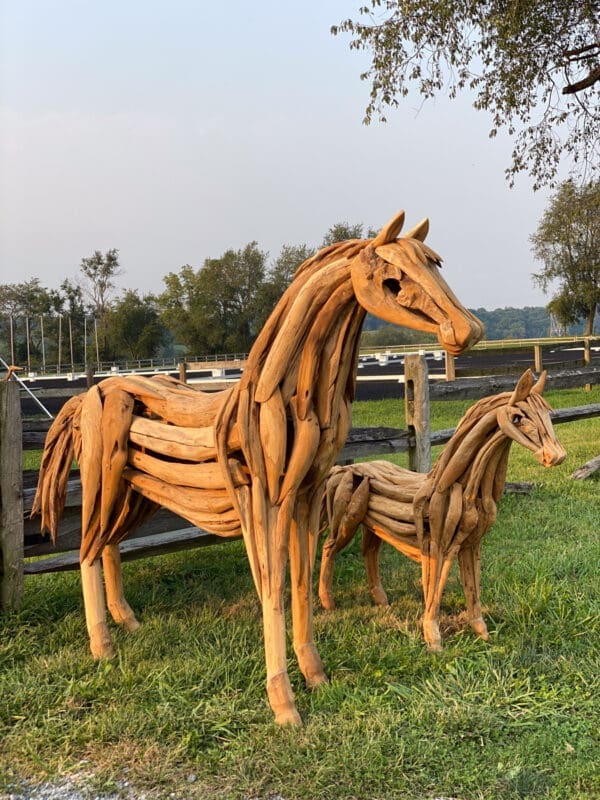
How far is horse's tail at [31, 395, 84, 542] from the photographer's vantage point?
3713 mm

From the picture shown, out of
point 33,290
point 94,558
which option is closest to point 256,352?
point 94,558

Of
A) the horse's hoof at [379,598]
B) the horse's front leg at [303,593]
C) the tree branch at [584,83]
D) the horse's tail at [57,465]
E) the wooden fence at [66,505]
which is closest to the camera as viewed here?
the horse's front leg at [303,593]

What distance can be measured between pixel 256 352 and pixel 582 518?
4.45 metres

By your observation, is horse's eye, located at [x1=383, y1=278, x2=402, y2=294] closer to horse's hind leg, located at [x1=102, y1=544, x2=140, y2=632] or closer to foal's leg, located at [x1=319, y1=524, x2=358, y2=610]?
foal's leg, located at [x1=319, y1=524, x2=358, y2=610]

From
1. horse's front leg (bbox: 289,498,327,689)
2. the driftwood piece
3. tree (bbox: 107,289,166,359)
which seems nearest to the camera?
horse's front leg (bbox: 289,498,327,689)

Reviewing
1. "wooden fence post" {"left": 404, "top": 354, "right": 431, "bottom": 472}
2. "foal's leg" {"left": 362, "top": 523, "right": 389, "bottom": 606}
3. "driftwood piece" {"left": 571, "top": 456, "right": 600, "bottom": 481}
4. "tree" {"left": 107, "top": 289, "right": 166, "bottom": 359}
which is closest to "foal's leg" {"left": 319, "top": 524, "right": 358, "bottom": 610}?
"foal's leg" {"left": 362, "top": 523, "right": 389, "bottom": 606}

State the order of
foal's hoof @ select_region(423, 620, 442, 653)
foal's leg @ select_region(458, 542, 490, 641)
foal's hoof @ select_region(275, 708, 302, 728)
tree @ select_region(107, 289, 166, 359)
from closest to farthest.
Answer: foal's hoof @ select_region(275, 708, 302, 728), foal's hoof @ select_region(423, 620, 442, 653), foal's leg @ select_region(458, 542, 490, 641), tree @ select_region(107, 289, 166, 359)

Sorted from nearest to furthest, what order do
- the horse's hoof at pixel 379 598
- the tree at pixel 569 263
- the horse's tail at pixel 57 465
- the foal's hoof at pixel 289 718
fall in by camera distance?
1. the foal's hoof at pixel 289 718
2. the horse's tail at pixel 57 465
3. the horse's hoof at pixel 379 598
4. the tree at pixel 569 263

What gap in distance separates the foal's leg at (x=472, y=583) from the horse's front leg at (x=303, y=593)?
2.97ft

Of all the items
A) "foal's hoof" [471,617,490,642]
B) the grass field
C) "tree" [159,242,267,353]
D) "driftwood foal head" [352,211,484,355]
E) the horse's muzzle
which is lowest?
the grass field

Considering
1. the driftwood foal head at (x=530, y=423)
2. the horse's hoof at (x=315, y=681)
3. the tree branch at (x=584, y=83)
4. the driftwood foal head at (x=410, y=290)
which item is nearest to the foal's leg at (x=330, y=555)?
the horse's hoof at (x=315, y=681)

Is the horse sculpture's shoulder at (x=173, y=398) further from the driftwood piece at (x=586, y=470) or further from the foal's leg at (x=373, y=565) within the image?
the driftwood piece at (x=586, y=470)

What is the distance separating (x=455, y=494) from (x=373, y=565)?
983 mm

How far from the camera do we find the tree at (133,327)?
3775cm
